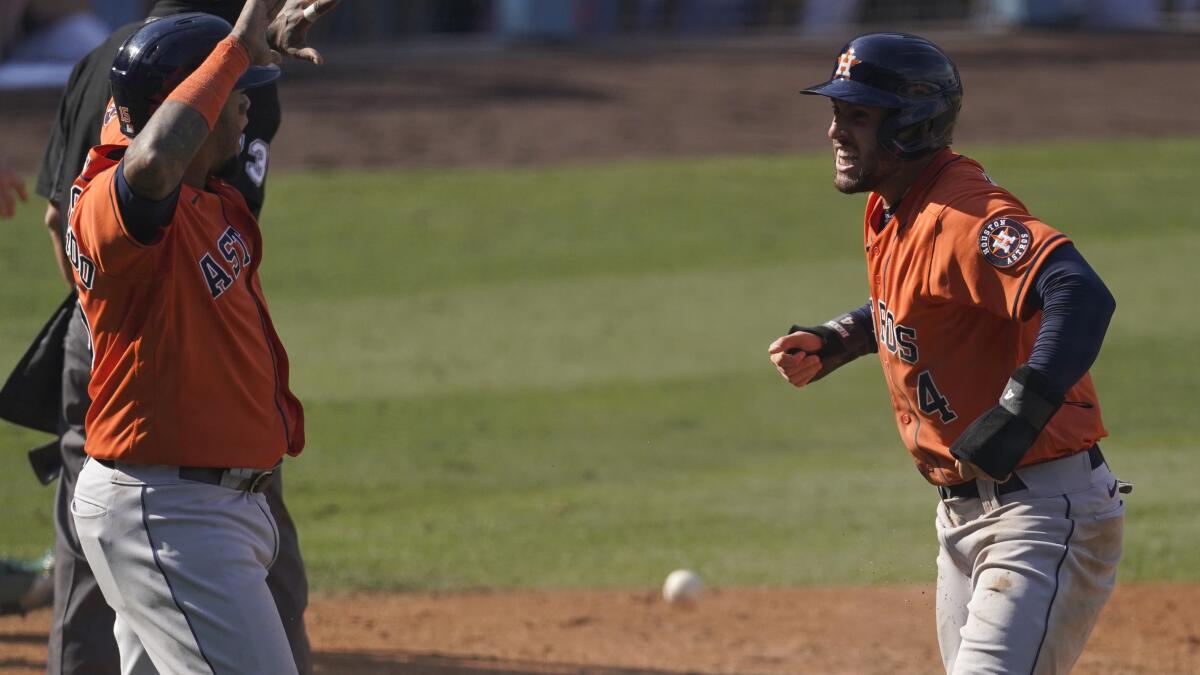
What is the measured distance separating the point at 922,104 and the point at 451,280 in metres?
8.09

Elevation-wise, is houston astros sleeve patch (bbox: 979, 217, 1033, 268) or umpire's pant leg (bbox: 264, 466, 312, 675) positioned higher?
houston astros sleeve patch (bbox: 979, 217, 1033, 268)

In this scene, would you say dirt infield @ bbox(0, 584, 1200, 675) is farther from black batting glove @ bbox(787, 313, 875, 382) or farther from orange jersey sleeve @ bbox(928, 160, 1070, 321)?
orange jersey sleeve @ bbox(928, 160, 1070, 321)

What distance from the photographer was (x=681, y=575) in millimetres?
5801

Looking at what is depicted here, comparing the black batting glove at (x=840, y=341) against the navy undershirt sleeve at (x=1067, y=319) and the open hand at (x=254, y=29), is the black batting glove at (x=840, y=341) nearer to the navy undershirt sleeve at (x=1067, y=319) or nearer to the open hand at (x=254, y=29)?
the navy undershirt sleeve at (x=1067, y=319)

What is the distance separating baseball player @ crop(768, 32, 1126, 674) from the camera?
9.87ft

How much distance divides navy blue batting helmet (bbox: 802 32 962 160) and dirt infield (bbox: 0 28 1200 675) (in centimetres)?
224

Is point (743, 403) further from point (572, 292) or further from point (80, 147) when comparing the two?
point (80, 147)

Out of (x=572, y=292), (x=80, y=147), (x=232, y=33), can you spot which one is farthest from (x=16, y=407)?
(x=572, y=292)

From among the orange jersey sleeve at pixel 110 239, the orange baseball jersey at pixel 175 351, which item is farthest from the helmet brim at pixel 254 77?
the orange jersey sleeve at pixel 110 239

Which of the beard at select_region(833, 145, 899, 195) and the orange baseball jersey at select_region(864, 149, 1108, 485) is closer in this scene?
the orange baseball jersey at select_region(864, 149, 1108, 485)

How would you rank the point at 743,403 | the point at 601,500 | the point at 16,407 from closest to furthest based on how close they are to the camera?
Answer: the point at 16,407 → the point at 601,500 → the point at 743,403

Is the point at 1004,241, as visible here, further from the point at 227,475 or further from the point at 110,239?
the point at 110,239

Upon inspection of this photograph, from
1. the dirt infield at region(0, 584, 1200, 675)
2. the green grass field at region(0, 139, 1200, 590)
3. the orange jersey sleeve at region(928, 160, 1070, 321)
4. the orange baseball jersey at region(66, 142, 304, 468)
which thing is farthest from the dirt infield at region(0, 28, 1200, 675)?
the orange jersey sleeve at region(928, 160, 1070, 321)

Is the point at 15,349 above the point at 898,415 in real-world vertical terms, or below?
below
